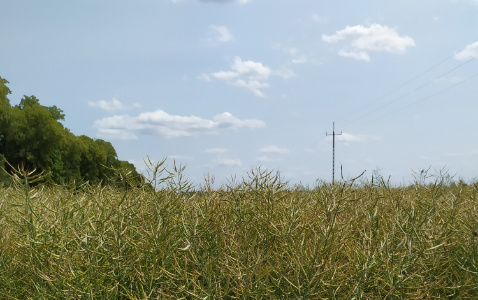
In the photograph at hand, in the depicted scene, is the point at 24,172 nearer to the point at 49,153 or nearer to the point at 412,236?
the point at 412,236

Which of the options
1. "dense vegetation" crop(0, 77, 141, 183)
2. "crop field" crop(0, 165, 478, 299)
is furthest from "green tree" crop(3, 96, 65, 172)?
"crop field" crop(0, 165, 478, 299)

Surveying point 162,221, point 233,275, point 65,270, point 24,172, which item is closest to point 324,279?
point 233,275

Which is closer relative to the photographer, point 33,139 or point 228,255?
point 228,255

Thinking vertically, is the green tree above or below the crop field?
above

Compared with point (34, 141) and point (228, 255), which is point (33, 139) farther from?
point (228, 255)

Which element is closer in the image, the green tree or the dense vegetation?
the dense vegetation

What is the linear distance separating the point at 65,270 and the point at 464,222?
2943 mm

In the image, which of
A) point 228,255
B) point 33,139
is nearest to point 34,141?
point 33,139

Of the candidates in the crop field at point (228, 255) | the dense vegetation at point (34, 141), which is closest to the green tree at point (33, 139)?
the dense vegetation at point (34, 141)

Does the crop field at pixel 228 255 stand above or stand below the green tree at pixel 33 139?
below

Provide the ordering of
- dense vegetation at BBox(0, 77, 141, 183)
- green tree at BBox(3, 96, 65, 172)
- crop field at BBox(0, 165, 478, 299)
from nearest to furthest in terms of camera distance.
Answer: crop field at BBox(0, 165, 478, 299)
dense vegetation at BBox(0, 77, 141, 183)
green tree at BBox(3, 96, 65, 172)

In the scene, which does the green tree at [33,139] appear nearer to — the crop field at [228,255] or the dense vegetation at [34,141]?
the dense vegetation at [34,141]

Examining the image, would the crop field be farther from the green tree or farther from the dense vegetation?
the green tree

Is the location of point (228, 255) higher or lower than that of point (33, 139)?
lower
